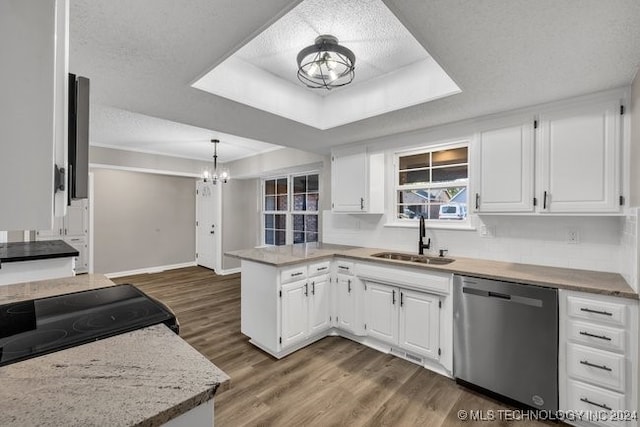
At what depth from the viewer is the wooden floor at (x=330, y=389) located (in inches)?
73.2

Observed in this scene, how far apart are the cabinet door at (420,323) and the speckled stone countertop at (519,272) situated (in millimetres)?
289

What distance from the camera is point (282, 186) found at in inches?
222

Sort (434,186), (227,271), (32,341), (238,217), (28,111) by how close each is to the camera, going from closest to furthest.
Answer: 1. (28,111)
2. (32,341)
3. (434,186)
4. (227,271)
5. (238,217)

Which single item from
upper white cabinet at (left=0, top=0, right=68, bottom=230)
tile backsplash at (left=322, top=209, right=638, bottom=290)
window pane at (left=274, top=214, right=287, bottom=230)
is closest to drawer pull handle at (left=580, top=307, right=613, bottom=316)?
tile backsplash at (left=322, top=209, right=638, bottom=290)

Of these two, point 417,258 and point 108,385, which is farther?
point 417,258

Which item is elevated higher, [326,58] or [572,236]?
[326,58]

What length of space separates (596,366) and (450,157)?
199cm

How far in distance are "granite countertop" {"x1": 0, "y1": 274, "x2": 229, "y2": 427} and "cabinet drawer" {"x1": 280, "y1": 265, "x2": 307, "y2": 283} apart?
5.13ft

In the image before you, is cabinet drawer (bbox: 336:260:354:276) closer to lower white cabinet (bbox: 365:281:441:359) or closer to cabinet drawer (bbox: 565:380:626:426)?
lower white cabinet (bbox: 365:281:441:359)

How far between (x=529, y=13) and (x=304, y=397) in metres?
2.60

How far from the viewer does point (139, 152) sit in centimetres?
496

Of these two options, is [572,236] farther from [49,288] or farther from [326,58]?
[49,288]

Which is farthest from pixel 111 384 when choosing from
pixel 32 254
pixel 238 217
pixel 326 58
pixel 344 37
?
pixel 238 217

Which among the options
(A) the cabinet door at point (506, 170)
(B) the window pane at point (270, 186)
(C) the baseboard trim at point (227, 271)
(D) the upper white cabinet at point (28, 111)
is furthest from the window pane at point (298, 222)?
(D) the upper white cabinet at point (28, 111)
